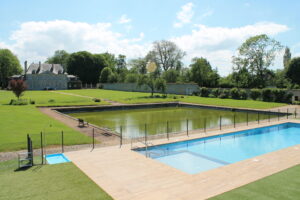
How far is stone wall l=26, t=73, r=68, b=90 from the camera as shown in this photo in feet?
238

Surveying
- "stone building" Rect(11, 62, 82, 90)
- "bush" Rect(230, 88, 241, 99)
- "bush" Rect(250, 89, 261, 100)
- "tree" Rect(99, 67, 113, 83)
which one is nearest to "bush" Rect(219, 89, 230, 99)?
"bush" Rect(230, 88, 241, 99)

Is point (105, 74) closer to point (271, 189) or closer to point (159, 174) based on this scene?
point (159, 174)

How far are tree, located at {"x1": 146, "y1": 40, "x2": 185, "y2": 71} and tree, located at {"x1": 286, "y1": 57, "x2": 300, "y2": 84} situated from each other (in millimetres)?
29322

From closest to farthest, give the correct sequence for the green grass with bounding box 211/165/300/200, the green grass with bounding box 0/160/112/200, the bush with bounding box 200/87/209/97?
the green grass with bounding box 211/165/300/200 → the green grass with bounding box 0/160/112/200 → the bush with bounding box 200/87/209/97

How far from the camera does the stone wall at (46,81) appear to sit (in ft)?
238

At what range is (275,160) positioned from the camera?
943cm

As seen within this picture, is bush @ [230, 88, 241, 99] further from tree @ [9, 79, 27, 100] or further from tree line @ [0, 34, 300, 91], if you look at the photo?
tree @ [9, 79, 27, 100]

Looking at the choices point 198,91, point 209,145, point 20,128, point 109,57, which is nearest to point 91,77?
point 109,57

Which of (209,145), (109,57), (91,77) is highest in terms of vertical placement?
(109,57)

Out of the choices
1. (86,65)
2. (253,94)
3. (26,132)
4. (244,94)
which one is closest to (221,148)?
(26,132)

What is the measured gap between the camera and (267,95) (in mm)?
35750

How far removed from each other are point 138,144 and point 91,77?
245 feet

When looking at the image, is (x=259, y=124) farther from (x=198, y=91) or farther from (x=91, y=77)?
(x=91, y=77)

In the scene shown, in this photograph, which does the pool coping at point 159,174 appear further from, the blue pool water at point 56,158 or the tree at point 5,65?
the tree at point 5,65
